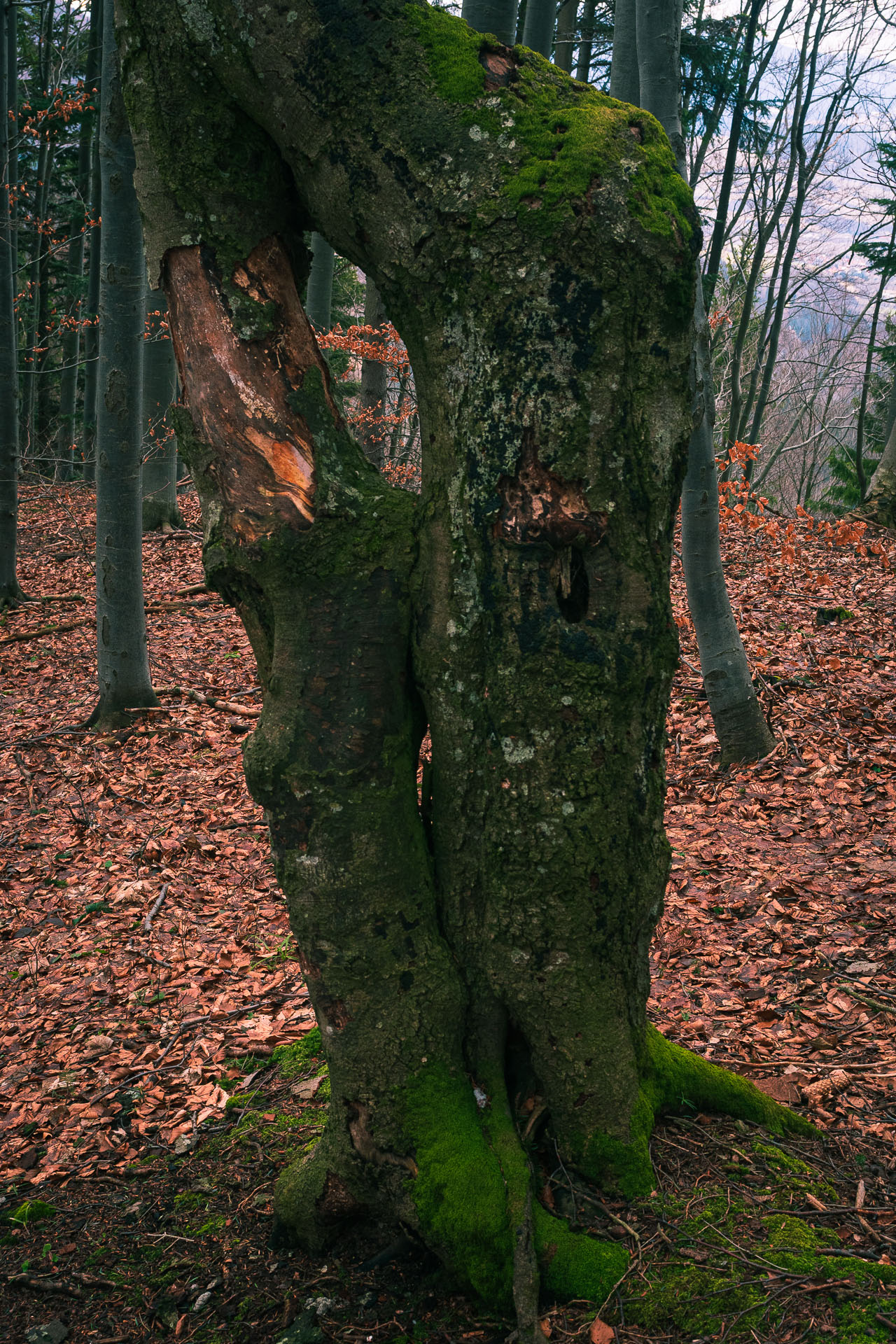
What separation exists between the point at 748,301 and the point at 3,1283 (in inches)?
748

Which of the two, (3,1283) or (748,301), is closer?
(3,1283)

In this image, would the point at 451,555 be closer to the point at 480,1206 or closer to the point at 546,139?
the point at 546,139

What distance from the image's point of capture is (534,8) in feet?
24.8

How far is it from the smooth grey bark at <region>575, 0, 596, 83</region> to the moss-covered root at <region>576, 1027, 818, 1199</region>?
13.4m

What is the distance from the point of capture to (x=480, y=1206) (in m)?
2.27

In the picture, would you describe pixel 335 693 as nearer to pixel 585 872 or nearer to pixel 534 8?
pixel 585 872

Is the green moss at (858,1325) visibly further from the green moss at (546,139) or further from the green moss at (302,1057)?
the green moss at (546,139)

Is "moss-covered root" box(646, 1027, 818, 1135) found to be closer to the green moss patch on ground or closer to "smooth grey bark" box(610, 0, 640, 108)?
the green moss patch on ground

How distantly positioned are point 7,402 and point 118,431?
4324mm

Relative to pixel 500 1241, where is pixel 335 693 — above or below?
above

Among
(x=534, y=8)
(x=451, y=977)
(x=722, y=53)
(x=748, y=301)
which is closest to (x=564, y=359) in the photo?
(x=451, y=977)

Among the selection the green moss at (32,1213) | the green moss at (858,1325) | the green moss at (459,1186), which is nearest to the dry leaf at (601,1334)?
the green moss at (459,1186)

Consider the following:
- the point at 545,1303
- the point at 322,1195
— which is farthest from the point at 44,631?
the point at 545,1303

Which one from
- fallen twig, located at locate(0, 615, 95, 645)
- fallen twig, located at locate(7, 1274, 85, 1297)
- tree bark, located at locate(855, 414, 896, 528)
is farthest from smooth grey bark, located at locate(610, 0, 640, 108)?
fallen twig, located at locate(7, 1274, 85, 1297)
